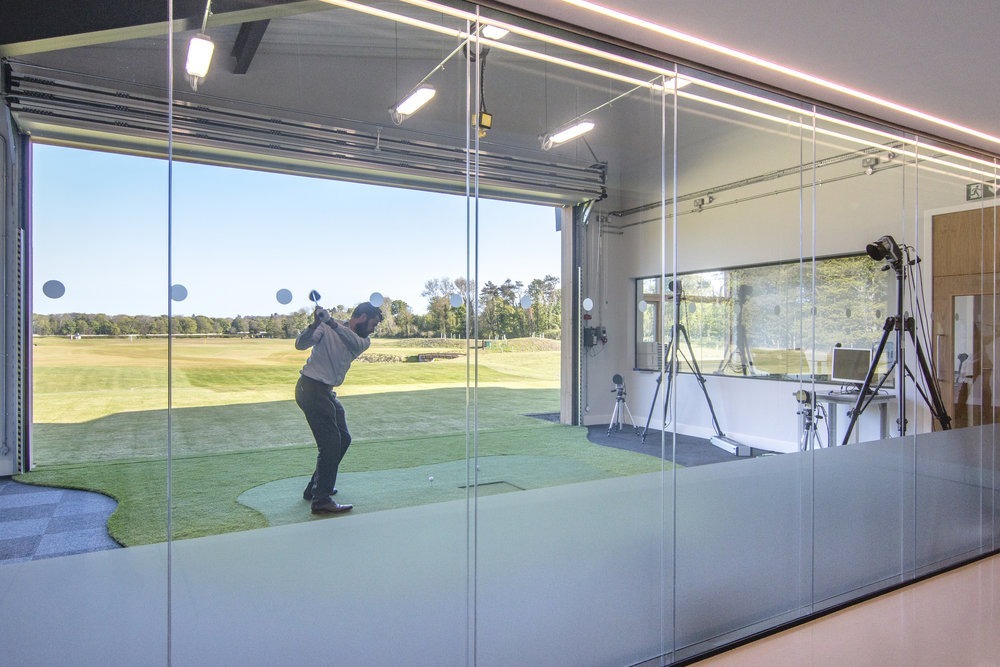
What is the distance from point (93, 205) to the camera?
1.70 metres

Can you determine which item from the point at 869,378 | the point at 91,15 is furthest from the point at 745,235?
the point at 91,15

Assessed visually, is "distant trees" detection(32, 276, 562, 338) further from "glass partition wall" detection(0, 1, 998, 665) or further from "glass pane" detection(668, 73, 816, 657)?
"glass pane" detection(668, 73, 816, 657)

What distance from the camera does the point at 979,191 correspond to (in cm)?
408

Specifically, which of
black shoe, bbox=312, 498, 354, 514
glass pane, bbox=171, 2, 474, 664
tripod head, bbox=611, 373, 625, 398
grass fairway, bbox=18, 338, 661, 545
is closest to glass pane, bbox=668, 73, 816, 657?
tripod head, bbox=611, 373, 625, 398

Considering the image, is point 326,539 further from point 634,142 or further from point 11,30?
point 634,142

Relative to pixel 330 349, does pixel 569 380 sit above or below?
below

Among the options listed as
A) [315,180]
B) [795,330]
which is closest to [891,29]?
[795,330]

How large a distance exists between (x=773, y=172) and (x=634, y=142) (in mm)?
1537

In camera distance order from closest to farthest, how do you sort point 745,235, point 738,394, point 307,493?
point 307,493
point 738,394
point 745,235

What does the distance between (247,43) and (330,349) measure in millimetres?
1072

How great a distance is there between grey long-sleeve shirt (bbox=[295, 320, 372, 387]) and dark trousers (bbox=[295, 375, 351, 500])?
0.03 metres

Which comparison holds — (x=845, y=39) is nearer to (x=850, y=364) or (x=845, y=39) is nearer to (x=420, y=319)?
(x=850, y=364)

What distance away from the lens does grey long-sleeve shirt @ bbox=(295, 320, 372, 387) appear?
188cm

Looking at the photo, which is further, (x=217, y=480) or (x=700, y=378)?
(x=700, y=378)
